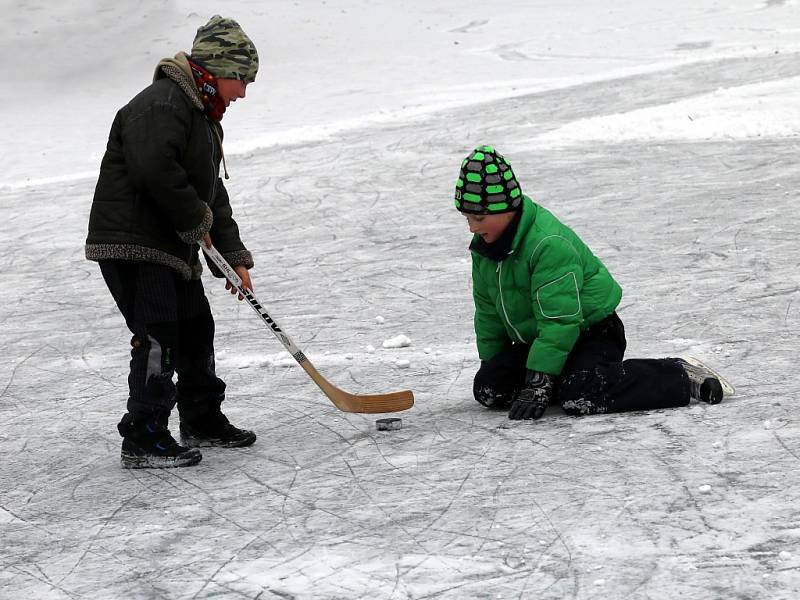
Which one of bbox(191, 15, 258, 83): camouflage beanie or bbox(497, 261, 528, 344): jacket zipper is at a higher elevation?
bbox(191, 15, 258, 83): camouflage beanie

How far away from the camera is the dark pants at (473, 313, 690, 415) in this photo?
3.90 m

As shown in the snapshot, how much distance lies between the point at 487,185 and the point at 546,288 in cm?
40

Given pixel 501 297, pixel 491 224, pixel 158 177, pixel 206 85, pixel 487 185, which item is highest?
pixel 206 85

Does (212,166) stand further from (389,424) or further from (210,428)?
(389,424)

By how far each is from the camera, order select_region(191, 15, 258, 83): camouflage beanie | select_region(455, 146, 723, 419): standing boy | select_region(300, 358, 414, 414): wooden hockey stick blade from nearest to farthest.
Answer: select_region(191, 15, 258, 83): camouflage beanie < select_region(455, 146, 723, 419): standing boy < select_region(300, 358, 414, 414): wooden hockey stick blade

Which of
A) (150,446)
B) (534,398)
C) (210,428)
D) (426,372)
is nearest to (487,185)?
(534,398)

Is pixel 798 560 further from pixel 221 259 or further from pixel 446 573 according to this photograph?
pixel 221 259

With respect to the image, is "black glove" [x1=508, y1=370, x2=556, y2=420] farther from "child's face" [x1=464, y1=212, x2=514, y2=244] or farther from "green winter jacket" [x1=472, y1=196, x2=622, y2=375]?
"child's face" [x1=464, y1=212, x2=514, y2=244]

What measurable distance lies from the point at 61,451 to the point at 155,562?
120 centimetres

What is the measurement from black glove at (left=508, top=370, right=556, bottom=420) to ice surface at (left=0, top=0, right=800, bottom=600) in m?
0.04

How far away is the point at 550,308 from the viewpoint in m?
3.86

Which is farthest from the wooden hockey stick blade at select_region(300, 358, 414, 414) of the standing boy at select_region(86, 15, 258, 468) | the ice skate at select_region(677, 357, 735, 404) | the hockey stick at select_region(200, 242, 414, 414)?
the ice skate at select_region(677, 357, 735, 404)

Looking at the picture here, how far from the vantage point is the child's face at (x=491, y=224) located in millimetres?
3854

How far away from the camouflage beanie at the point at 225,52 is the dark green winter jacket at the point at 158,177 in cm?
7
